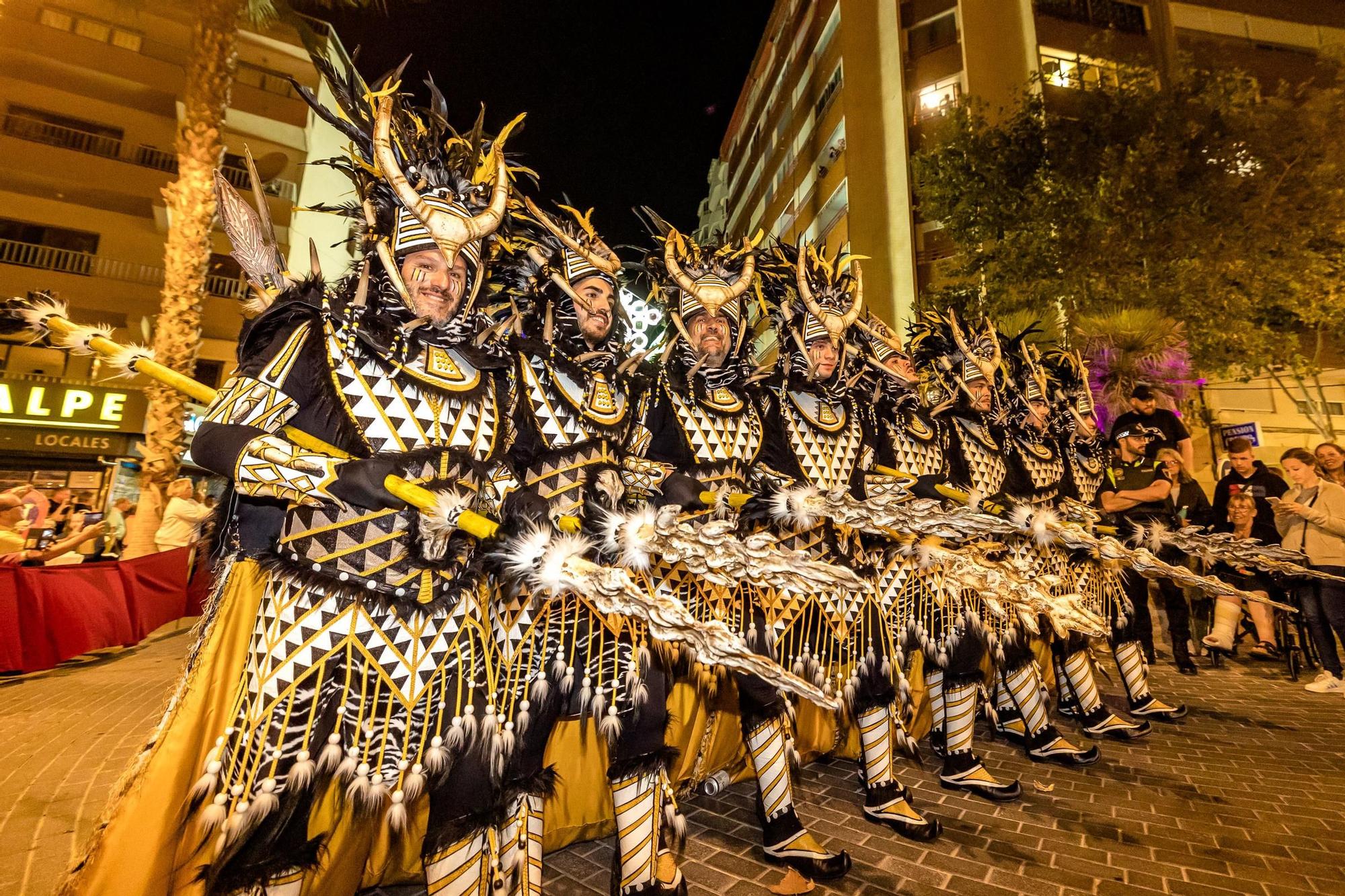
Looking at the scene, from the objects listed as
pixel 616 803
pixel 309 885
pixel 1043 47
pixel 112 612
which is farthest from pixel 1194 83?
pixel 112 612

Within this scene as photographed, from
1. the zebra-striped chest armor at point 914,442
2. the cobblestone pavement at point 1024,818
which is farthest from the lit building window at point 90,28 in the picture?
the zebra-striped chest armor at point 914,442

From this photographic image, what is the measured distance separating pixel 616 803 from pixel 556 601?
82 centimetres

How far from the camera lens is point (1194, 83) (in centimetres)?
1336

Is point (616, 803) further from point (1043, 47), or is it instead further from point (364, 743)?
point (1043, 47)

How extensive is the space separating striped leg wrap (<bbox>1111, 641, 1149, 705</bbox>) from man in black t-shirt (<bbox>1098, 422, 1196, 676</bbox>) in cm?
10

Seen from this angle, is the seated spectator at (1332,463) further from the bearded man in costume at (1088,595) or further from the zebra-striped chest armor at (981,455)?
the zebra-striped chest armor at (981,455)

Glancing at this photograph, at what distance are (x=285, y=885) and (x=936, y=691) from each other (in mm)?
3665

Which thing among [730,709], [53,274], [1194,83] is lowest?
[730,709]

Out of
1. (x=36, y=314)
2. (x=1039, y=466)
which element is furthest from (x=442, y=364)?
(x=1039, y=466)

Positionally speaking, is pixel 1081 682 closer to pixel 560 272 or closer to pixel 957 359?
pixel 957 359

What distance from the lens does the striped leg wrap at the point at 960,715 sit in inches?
148

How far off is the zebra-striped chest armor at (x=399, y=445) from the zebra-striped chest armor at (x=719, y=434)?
119 centimetres

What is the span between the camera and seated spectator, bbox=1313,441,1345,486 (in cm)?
616

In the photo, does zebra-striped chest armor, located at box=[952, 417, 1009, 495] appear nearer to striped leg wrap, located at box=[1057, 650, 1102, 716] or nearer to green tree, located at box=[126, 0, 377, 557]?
striped leg wrap, located at box=[1057, 650, 1102, 716]
